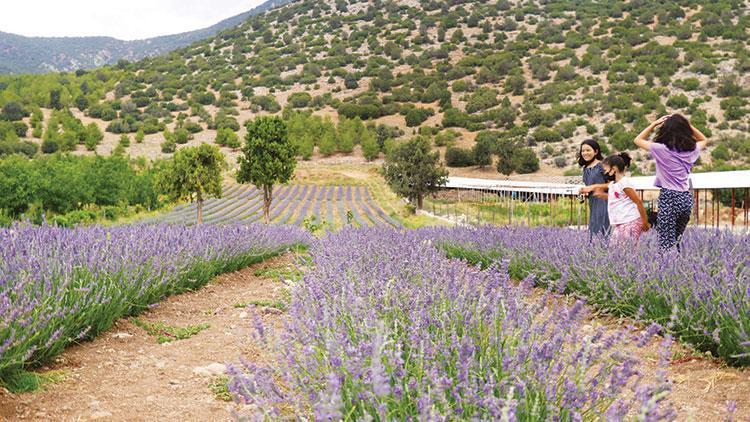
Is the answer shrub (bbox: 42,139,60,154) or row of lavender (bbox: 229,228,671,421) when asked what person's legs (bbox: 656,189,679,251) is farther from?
shrub (bbox: 42,139,60,154)

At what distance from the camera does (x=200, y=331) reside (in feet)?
14.2

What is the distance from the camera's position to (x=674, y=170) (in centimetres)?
457

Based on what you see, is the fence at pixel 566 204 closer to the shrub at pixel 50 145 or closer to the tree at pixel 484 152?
the tree at pixel 484 152

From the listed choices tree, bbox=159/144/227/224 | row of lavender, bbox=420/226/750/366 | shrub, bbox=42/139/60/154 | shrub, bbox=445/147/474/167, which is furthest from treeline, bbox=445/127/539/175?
row of lavender, bbox=420/226/750/366

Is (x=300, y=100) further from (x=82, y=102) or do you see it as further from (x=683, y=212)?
(x=683, y=212)

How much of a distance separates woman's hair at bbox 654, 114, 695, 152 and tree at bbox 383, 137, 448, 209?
27.2 m

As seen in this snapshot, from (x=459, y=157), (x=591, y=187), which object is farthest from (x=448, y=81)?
Result: (x=591, y=187)

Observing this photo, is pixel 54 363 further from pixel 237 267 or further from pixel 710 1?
pixel 710 1

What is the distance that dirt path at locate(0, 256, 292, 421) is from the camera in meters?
2.57

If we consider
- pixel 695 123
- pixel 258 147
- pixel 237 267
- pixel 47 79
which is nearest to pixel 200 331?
pixel 237 267

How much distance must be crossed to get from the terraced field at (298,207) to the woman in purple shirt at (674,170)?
50.5ft

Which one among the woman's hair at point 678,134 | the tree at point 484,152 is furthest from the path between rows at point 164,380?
the tree at point 484,152

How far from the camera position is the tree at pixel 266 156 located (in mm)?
22750

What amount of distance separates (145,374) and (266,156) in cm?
2006
